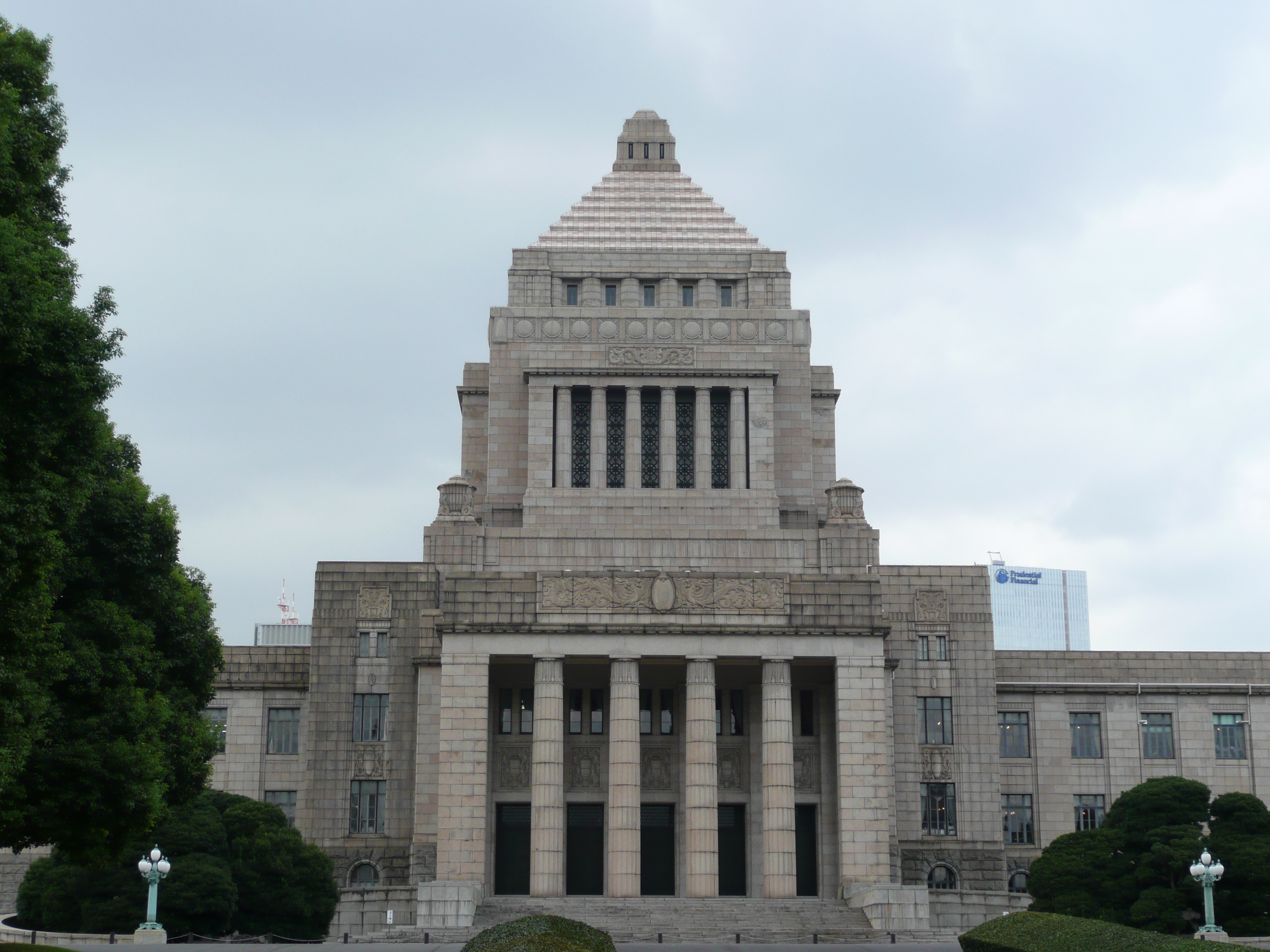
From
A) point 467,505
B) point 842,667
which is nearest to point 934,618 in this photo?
point 842,667

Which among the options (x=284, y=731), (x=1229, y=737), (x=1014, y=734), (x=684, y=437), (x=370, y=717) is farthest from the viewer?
(x=684, y=437)

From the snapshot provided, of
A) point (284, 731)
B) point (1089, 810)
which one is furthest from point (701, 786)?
point (1089, 810)

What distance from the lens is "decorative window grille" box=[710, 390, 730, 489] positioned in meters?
65.5

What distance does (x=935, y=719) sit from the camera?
197 ft

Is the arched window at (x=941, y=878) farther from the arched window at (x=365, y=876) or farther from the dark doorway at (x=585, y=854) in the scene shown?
the arched window at (x=365, y=876)

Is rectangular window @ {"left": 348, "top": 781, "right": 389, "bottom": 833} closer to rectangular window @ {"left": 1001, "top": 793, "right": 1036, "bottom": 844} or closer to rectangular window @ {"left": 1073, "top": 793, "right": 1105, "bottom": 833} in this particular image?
rectangular window @ {"left": 1001, "top": 793, "right": 1036, "bottom": 844}

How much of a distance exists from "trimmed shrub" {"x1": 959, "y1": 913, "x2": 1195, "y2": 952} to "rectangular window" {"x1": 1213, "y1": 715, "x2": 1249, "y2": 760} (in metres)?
34.7

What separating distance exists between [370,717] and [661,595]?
1297 centimetres

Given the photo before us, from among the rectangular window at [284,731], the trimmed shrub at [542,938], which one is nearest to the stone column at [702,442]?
the rectangular window at [284,731]

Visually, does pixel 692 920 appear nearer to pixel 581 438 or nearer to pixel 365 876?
pixel 365 876

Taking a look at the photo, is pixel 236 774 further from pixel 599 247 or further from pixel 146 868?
pixel 599 247

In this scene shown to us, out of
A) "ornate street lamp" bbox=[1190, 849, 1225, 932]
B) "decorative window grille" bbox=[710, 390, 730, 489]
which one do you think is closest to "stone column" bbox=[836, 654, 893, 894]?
"ornate street lamp" bbox=[1190, 849, 1225, 932]

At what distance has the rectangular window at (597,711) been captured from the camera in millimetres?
57812

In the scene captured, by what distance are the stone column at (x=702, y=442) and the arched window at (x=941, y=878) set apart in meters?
17.4
